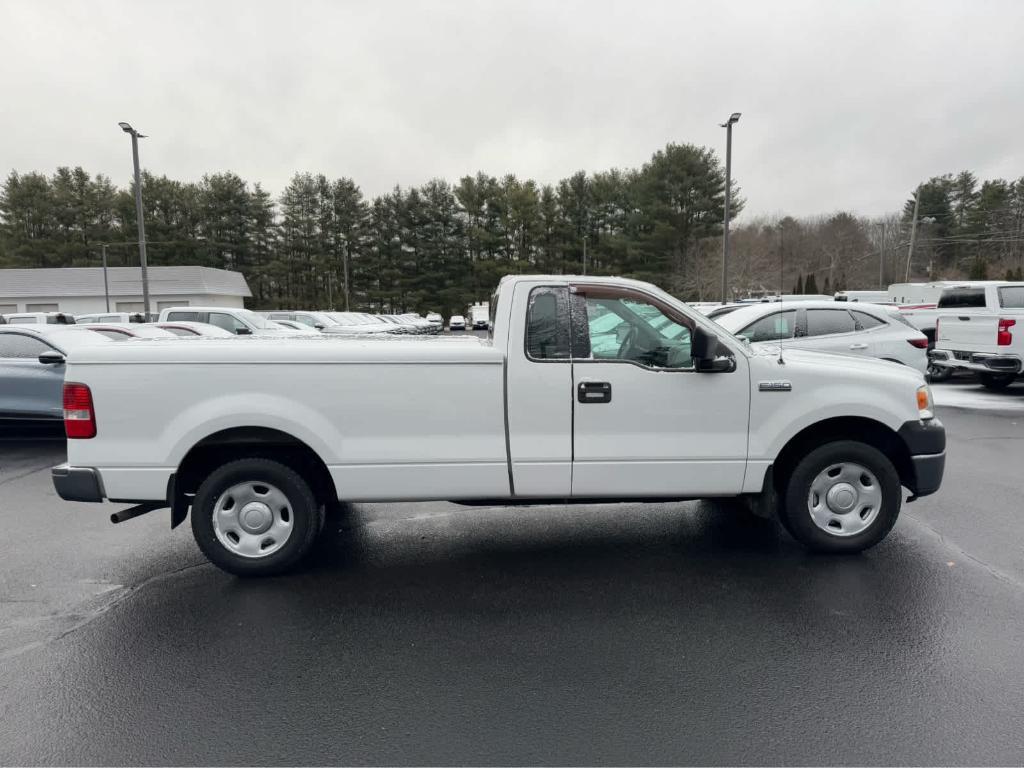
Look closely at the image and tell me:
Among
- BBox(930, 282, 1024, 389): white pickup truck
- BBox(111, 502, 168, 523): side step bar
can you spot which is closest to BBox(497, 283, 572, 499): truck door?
BBox(111, 502, 168, 523): side step bar

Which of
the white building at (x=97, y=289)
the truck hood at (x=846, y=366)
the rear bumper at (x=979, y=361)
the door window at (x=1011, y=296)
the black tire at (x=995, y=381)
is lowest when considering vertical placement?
the black tire at (x=995, y=381)

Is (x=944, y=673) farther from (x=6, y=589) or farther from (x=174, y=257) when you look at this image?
(x=174, y=257)

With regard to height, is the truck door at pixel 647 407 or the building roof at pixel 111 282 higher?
the building roof at pixel 111 282

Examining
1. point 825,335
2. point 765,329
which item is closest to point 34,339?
point 765,329

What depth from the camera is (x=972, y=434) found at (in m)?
8.91

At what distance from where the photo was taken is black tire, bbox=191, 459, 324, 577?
4.24 m

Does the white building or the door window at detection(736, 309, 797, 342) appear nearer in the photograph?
the door window at detection(736, 309, 797, 342)

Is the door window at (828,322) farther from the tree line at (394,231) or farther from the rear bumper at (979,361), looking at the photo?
the tree line at (394,231)

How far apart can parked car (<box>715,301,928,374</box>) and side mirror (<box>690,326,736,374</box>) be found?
5.70 m

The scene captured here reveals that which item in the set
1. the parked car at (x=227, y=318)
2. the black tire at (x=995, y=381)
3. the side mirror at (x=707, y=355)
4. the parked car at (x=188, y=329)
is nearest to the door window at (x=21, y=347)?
the parked car at (x=188, y=329)

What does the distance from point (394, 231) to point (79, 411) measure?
6264 cm

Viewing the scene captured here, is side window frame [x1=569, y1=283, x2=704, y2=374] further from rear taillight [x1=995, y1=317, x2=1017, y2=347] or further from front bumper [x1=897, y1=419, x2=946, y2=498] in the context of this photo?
rear taillight [x1=995, y1=317, x2=1017, y2=347]

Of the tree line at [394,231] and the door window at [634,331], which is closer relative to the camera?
the door window at [634,331]

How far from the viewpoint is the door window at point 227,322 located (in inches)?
728
